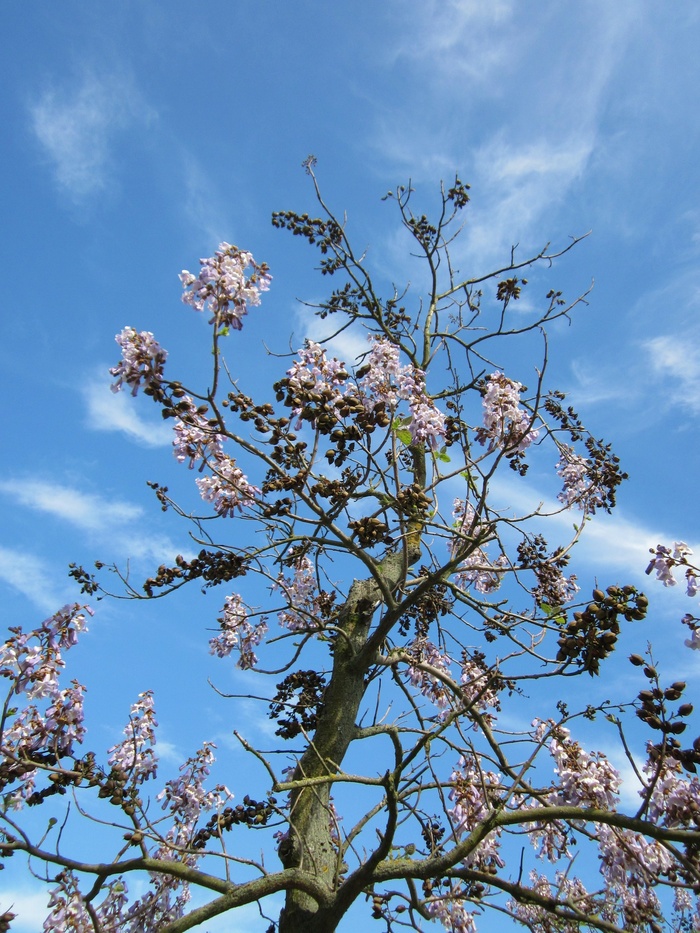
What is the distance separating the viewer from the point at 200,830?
482 cm

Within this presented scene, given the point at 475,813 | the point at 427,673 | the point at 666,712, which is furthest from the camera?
the point at 427,673

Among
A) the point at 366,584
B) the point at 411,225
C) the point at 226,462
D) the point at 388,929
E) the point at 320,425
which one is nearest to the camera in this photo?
the point at 320,425

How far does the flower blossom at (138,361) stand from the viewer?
445 cm

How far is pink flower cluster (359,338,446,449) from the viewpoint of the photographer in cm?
477

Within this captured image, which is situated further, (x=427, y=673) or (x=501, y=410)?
(x=427, y=673)

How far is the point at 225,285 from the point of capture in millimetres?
4453

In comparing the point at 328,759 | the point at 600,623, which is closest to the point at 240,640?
the point at 328,759

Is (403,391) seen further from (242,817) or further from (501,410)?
(242,817)

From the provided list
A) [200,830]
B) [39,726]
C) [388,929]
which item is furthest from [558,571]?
[39,726]

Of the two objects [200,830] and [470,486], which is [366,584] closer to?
[470,486]

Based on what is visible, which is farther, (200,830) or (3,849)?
(200,830)

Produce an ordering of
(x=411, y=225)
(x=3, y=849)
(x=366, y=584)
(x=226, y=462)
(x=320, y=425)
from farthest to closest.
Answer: (x=411, y=225), (x=366, y=584), (x=226, y=462), (x=320, y=425), (x=3, y=849)

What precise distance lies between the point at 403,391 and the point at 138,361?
1932 millimetres

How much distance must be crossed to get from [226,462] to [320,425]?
117 centimetres
